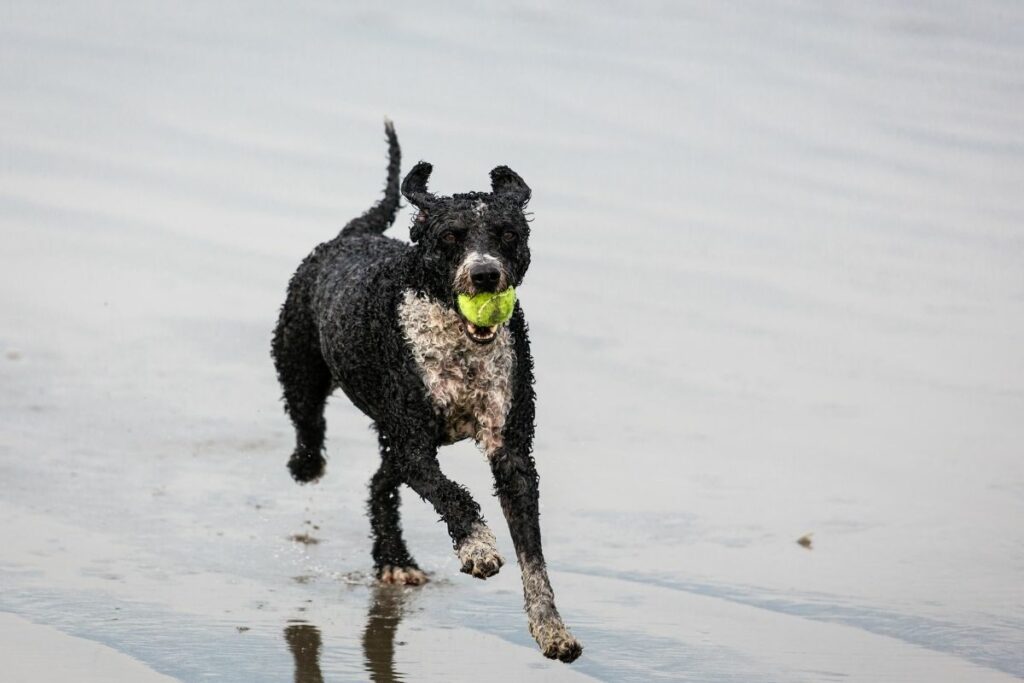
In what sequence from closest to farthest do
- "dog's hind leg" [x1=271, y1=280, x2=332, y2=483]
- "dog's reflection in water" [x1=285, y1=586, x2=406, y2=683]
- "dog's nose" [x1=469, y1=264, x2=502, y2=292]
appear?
"dog's nose" [x1=469, y1=264, x2=502, y2=292], "dog's reflection in water" [x1=285, y1=586, x2=406, y2=683], "dog's hind leg" [x1=271, y1=280, x2=332, y2=483]

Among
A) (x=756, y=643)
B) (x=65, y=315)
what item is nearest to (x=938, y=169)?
(x=65, y=315)

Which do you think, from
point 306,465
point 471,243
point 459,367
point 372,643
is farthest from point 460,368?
point 306,465

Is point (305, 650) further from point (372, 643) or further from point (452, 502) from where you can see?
point (452, 502)

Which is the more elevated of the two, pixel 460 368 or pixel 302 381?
pixel 460 368

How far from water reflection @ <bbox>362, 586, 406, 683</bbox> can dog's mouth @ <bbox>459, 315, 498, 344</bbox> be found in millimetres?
1089

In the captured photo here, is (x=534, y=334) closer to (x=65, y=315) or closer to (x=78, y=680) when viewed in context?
(x=65, y=315)

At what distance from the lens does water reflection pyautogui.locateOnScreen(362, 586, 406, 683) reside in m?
6.25

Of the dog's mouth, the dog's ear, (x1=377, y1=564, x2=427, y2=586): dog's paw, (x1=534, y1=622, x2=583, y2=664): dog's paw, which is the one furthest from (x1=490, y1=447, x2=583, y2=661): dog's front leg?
(x1=377, y1=564, x2=427, y2=586): dog's paw

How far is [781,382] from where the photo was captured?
10500 millimetres

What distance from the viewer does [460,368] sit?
6.48m

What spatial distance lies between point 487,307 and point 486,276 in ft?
0.63

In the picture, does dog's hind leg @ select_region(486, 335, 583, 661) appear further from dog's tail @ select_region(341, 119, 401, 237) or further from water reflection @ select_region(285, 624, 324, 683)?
dog's tail @ select_region(341, 119, 401, 237)

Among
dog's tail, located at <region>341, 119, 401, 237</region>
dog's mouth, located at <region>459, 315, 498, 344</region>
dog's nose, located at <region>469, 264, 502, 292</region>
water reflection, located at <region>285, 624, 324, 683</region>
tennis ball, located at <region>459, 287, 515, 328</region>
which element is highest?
dog's tail, located at <region>341, 119, 401, 237</region>

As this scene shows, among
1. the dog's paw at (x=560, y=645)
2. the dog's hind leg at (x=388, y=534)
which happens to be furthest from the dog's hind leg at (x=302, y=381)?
the dog's paw at (x=560, y=645)
